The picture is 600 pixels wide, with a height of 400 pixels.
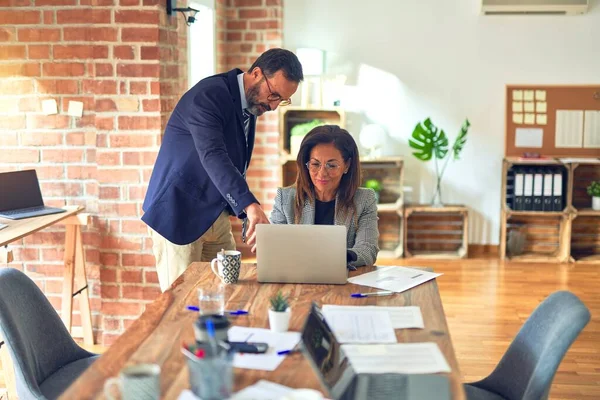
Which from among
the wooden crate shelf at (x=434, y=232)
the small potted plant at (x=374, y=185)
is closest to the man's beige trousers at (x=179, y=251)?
the small potted plant at (x=374, y=185)

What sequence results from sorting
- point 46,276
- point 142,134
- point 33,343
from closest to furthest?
1. point 33,343
2. point 142,134
3. point 46,276

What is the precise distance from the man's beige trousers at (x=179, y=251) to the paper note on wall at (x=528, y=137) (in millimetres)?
3448

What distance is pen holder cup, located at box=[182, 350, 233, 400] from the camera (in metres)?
1.54

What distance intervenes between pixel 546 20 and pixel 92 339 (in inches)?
162

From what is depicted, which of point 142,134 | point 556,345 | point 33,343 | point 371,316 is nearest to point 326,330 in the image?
point 371,316

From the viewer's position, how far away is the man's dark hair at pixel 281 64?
3.06 m

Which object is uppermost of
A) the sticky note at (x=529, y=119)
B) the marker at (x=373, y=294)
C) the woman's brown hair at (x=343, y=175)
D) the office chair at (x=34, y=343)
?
the sticky note at (x=529, y=119)

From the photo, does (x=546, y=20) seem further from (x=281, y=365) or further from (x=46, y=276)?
(x=281, y=365)

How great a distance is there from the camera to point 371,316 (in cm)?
226

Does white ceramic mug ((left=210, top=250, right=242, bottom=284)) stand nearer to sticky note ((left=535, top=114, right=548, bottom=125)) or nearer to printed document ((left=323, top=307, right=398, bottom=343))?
printed document ((left=323, top=307, right=398, bottom=343))

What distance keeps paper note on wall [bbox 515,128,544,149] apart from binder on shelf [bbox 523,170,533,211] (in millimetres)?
284

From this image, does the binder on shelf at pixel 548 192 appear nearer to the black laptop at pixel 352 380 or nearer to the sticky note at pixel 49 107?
the sticky note at pixel 49 107

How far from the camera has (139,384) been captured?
5.16 ft

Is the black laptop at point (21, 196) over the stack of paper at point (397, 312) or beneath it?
over
